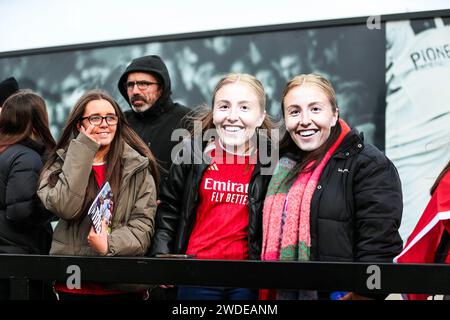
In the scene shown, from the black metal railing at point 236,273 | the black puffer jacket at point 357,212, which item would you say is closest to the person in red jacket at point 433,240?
the black puffer jacket at point 357,212

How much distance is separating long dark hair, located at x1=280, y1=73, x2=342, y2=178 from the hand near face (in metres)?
0.69

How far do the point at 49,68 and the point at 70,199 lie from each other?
217 centimetres

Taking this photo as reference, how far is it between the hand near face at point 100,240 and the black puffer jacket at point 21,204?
0.45 m

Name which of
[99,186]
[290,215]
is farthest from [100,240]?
[290,215]

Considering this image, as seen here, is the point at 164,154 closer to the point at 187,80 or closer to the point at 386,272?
the point at 187,80

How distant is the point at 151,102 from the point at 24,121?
2.24ft

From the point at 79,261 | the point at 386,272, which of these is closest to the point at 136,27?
the point at 79,261

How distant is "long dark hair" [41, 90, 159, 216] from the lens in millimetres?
2646

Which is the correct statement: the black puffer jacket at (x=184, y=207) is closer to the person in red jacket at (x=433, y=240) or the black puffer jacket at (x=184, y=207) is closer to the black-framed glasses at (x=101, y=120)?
the black-framed glasses at (x=101, y=120)

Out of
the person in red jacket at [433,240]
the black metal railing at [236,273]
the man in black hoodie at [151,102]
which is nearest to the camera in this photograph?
the black metal railing at [236,273]

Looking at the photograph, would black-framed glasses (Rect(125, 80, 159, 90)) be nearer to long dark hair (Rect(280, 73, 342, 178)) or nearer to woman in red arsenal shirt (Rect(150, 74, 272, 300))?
woman in red arsenal shirt (Rect(150, 74, 272, 300))

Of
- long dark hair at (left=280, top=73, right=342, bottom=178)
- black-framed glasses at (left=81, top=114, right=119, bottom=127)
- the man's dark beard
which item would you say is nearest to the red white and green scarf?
long dark hair at (left=280, top=73, right=342, bottom=178)

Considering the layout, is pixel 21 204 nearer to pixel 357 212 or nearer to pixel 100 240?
pixel 100 240

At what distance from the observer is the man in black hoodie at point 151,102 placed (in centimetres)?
346
